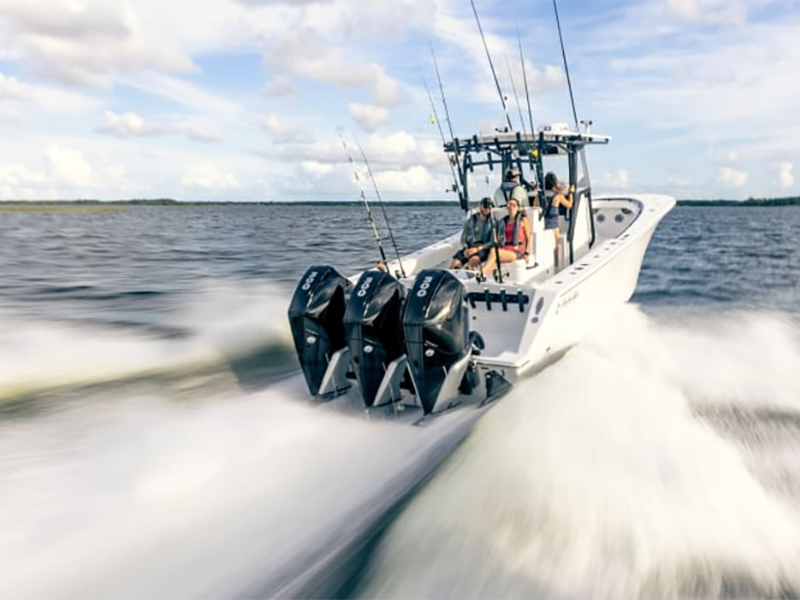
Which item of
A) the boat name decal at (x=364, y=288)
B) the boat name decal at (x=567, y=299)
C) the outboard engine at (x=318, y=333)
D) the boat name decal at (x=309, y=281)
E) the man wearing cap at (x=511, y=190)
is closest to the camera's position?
the boat name decal at (x=364, y=288)

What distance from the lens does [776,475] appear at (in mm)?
3938

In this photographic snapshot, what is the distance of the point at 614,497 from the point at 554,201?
4.36 meters

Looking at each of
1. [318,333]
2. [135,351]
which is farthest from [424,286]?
[135,351]

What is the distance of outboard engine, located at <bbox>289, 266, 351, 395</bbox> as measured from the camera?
15.9 feet

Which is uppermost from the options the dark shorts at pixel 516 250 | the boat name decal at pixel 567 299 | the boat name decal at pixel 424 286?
the boat name decal at pixel 424 286

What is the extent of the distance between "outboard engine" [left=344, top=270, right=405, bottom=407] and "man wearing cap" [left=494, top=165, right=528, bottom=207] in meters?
3.01

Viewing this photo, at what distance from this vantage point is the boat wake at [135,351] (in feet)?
17.3

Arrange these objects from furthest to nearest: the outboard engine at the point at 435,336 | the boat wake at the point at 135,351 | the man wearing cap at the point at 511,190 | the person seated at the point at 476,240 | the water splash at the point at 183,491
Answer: the man wearing cap at the point at 511,190, the person seated at the point at 476,240, the boat wake at the point at 135,351, the outboard engine at the point at 435,336, the water splash at the point at 183,491

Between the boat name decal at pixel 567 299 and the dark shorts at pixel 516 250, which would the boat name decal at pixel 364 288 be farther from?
the dark shorts at pixel 516 250

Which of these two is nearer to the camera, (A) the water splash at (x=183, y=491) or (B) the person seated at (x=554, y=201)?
(A) the water splash at (x=183, y=491)

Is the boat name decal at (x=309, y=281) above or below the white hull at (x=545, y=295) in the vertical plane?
above

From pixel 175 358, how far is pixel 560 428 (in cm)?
368

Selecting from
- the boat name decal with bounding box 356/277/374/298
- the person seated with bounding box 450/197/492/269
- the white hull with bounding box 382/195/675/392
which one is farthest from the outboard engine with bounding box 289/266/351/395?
the person seated with bounding box 450/197/492/269

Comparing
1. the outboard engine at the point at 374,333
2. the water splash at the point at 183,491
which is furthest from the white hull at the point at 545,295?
the water splash at the point at 183,491
